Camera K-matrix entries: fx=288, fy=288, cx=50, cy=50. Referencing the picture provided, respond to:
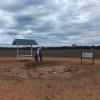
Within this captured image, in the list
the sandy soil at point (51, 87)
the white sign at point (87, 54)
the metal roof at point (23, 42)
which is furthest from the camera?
the metal roof at point (23, 42)

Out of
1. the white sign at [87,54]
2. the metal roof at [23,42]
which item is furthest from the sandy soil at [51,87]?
the metal roof at [23,42]

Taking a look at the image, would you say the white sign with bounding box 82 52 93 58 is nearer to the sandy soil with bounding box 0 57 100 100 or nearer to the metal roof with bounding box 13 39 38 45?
the sandy soil with bounding box 0 57 100 100

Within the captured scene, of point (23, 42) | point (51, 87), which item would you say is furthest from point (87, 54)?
point (51, 87)

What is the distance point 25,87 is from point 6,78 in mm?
3065

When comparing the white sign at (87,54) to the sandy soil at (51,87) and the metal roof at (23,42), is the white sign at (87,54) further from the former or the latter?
the metal roof at (23,42)

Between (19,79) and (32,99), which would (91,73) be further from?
(32,99)

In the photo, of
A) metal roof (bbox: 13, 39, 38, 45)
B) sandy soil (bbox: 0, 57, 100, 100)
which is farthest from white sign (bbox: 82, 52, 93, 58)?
metal roof (bbox: 13, 39, 38, 45)

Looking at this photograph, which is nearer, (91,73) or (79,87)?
(79,87)

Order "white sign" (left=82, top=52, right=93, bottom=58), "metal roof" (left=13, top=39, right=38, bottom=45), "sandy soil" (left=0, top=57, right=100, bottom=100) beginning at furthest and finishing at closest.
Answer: "metal roof" (left=13, top=39, right=38, bottom=45)
"white sign" (left=82, top=52, right=93, bottom=58)
"sandy soil" (left=0, top=57, right=100, bottom=100)

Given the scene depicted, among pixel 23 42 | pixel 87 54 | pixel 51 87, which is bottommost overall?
pixel 51 87

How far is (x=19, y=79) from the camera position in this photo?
16141mm

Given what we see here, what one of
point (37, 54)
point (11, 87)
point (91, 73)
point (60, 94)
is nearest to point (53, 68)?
point (91, 73)

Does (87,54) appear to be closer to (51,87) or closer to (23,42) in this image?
(23,42)

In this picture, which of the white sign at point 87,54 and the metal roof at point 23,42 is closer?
the white sign at point 87,54
